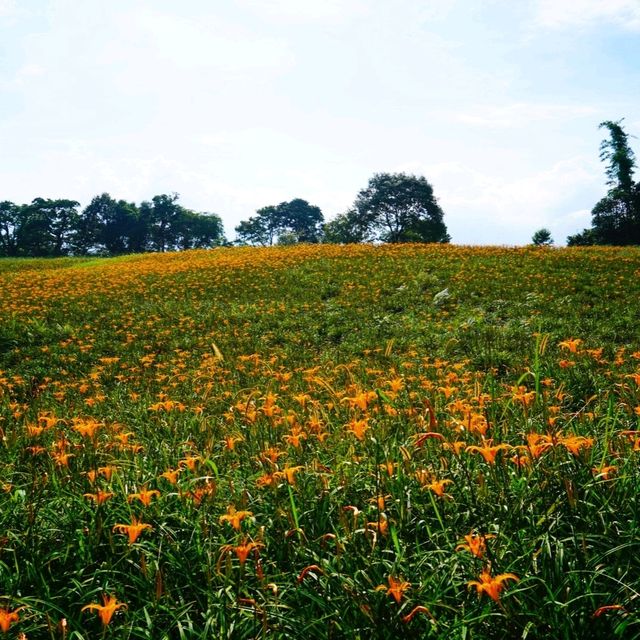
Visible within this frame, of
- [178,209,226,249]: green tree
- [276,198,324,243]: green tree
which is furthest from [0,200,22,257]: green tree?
[276,198,324,243]: green tree

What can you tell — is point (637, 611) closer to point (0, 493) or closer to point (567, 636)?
point (567, 636)

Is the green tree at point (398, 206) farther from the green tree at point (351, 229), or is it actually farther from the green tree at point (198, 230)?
the green tree at point (198, 230)

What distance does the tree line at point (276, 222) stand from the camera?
4234cm

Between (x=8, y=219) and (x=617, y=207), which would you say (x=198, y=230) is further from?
(x=617, y=207)

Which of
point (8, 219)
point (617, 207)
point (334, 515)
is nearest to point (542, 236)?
point (617, 207)

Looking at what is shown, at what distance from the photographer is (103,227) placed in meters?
75.1

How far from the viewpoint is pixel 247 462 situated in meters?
3.53

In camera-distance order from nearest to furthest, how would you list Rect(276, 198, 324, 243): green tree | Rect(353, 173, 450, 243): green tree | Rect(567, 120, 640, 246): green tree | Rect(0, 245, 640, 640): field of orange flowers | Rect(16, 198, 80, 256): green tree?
1. Rect(0, 245, 640, 640): field of orange flowers
2. Rect(567, 120, 640, 246): green tree
3. Rect(353, 173, 450, 243): green tree
4. Rect(16, 198, 80, 256): green tree
5. Rect(276, 198, 324, 243): green tree

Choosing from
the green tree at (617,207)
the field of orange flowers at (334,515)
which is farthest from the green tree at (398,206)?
the field of orange flowers at (334,515)

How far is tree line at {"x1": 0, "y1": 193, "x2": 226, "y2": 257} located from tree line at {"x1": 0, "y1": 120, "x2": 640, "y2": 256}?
139 millimetres

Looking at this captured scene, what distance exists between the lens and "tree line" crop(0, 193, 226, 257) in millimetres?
67812

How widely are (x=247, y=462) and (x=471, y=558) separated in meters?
1.93

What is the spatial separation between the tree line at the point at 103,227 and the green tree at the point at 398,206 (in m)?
35.9

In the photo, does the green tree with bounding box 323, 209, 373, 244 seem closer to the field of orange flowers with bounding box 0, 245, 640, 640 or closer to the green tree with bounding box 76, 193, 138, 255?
the green tree with bounding box 76, 193, 138, 255
